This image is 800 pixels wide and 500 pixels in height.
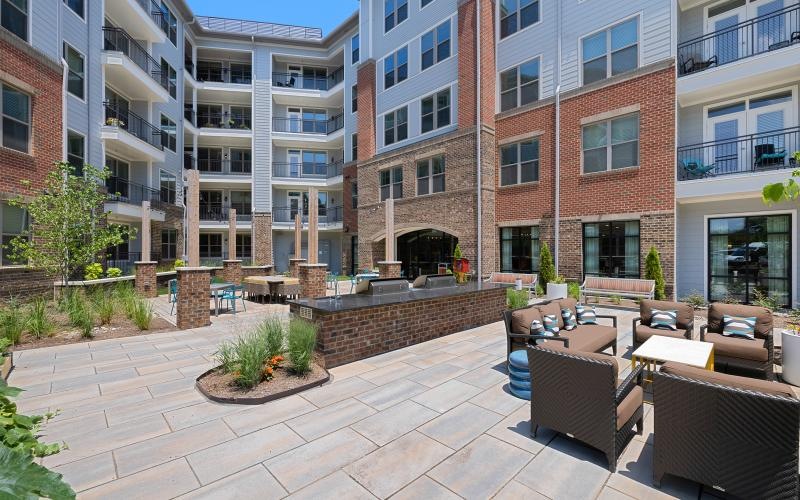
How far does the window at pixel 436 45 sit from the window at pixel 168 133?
49.4 feet

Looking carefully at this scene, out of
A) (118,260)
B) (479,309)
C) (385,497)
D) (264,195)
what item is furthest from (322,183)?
(385,497)

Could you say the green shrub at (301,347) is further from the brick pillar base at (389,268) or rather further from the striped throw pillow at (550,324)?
the brick pillar base at (389,268)

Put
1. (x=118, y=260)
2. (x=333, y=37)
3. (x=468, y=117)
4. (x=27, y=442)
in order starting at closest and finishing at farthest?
(x=27, y=442)
(x=468, y=117)
(x=118, y=260)
(x=333, y=37)

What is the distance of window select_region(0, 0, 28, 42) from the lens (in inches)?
443

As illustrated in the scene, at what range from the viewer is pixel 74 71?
46.3 ft

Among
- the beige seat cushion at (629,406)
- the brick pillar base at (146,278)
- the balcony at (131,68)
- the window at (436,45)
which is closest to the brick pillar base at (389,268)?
the beige seat cushion at (629,406)

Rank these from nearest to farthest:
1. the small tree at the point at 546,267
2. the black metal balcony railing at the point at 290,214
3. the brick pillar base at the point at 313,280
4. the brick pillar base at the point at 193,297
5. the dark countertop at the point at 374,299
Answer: the dark countertop at the point at 374,299
the brick pillar base at the point at 193,297
the brick pillar base at the point at 313,280
the small tree at the point at 546,267
the black metal balcony railing at the point at 290,214

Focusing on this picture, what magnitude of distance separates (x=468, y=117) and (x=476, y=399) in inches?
552

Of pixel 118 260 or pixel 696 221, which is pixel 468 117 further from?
pixel 118 260

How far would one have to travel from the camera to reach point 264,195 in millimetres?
25938

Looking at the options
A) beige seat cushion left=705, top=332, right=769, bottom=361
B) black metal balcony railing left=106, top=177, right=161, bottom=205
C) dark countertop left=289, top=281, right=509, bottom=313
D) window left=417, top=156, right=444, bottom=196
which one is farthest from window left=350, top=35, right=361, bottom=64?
beige seat cushion left=705, top=332, right=769, bottom=361

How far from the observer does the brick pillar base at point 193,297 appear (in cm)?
865

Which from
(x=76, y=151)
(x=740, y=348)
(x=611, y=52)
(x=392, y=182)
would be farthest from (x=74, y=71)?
(x=740, y=348)

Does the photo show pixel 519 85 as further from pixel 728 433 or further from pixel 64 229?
pixel 64 229
